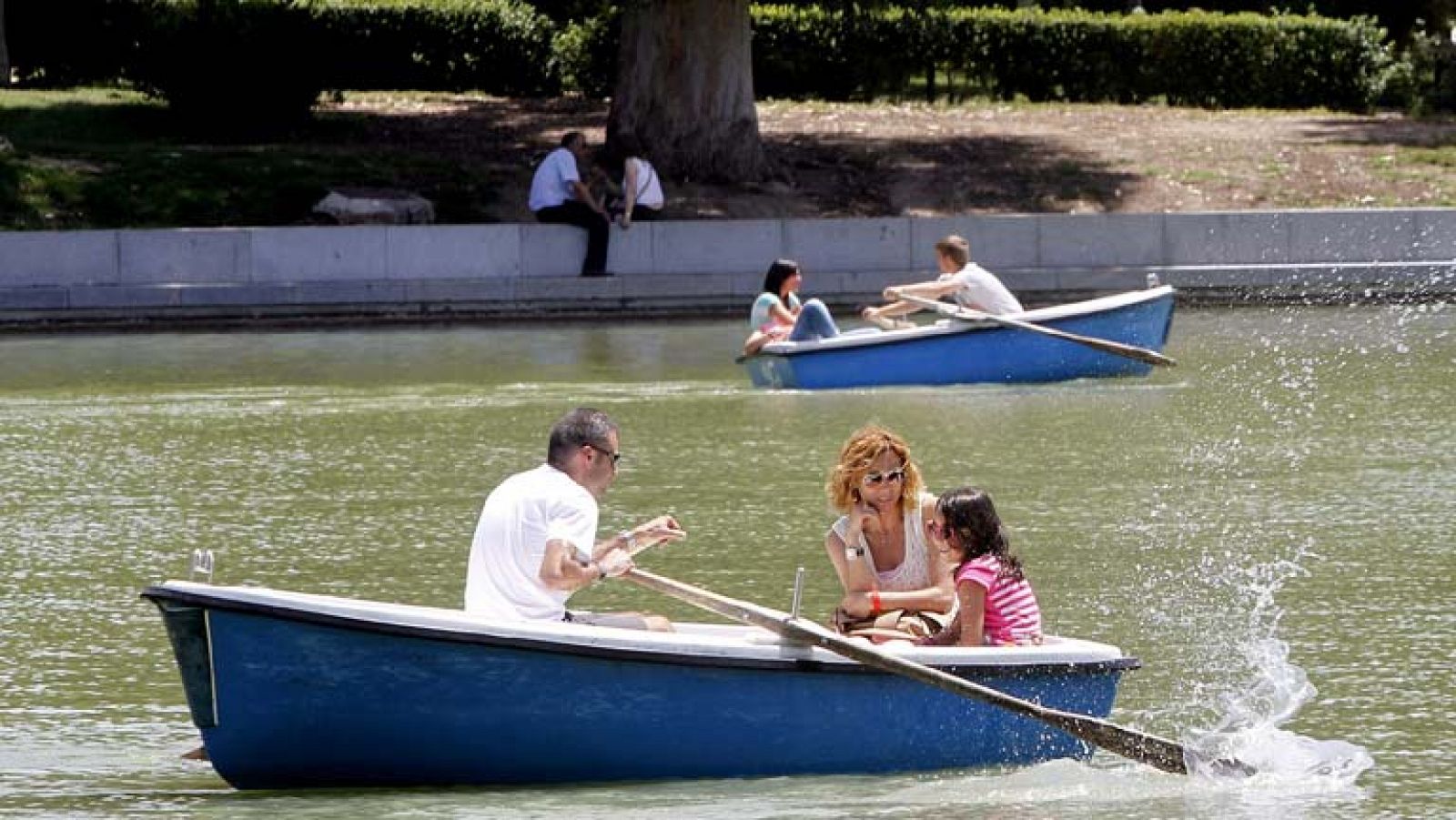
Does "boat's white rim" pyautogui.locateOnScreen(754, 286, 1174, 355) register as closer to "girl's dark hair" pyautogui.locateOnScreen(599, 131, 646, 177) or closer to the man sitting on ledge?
the man sitting on ledge

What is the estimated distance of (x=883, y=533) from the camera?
9766mm

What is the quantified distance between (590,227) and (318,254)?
2.84 meters

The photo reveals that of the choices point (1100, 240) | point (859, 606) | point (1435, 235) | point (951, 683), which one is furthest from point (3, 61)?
point (951, 683)


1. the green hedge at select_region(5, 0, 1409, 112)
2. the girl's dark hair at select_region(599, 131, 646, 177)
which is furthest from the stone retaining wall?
the green hedge at select_region(5, 0, 1409, 112)

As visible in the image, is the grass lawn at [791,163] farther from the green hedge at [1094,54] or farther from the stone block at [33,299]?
the green hedge at [1094,54]

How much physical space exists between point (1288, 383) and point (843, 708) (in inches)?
476

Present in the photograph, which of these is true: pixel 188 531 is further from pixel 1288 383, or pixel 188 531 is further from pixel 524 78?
pixel 524 78

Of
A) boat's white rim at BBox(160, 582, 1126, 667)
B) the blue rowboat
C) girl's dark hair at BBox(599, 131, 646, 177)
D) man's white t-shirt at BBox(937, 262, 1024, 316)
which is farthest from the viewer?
girl's dark hair at BBox(599, 131, 646, 177)

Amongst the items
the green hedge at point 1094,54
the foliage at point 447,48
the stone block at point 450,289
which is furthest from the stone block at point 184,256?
the green hedge at point 1094,54

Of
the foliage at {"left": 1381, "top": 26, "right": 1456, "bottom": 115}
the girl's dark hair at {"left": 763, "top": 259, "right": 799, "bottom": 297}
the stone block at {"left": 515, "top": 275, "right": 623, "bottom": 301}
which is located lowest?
the stone block at {"left": 515, "top": 275, "right": 623, "bottom": 301}

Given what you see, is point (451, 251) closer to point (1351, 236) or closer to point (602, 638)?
point (1351, 236)

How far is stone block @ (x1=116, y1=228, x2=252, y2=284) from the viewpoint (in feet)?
87.3

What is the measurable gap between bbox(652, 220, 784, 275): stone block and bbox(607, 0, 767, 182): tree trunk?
342cm

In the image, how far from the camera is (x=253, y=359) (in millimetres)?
23547
